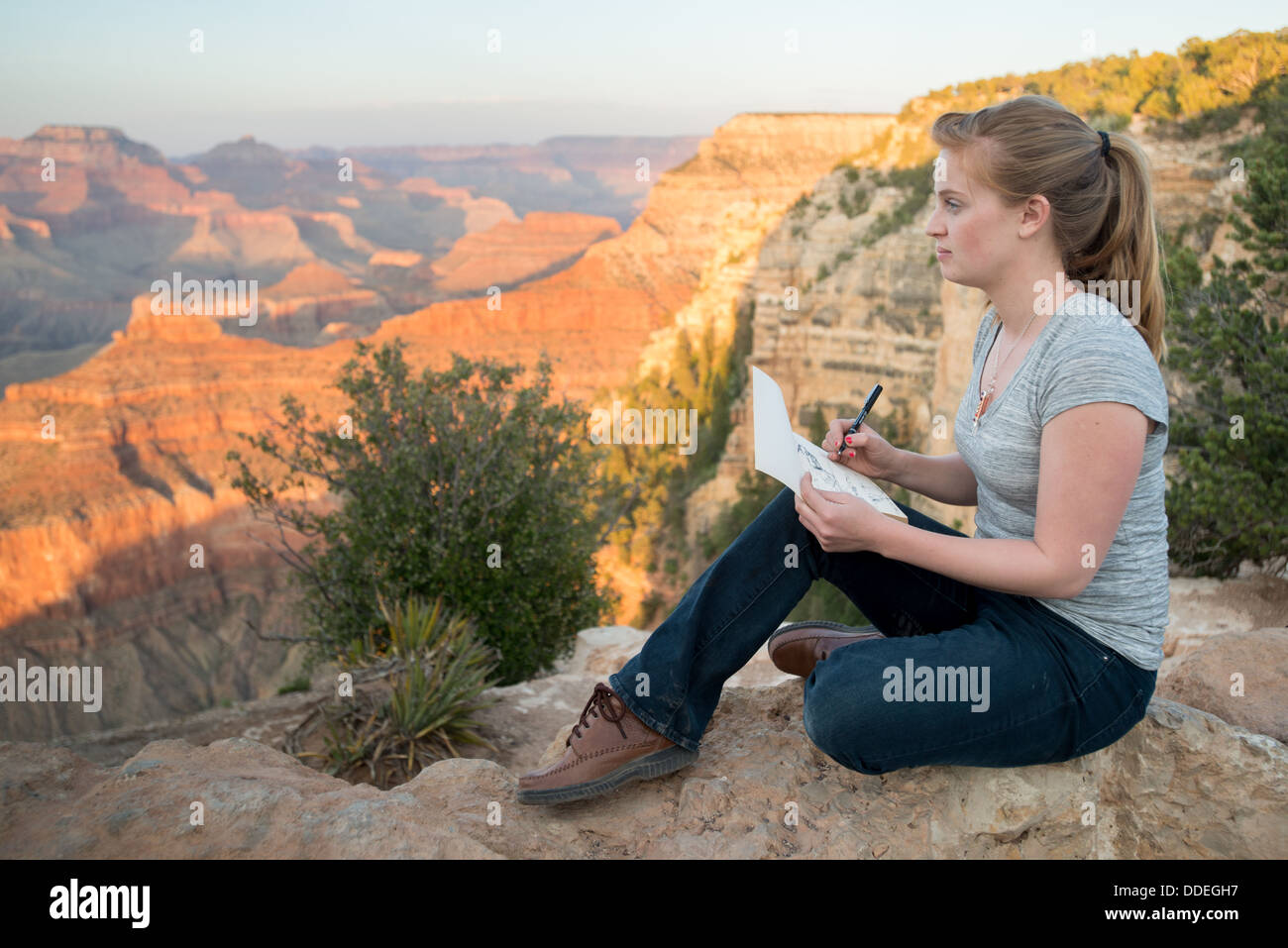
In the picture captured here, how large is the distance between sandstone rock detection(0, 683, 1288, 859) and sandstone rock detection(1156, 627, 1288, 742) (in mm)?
473

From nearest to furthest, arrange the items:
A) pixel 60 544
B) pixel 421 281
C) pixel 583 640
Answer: pixel 583 640
pixel 60 544
pixel 421 281

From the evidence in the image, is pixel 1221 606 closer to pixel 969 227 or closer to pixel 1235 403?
pixel 1235 403

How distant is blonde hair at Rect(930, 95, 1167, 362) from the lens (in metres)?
1.94

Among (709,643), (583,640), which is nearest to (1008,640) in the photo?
(709,643)

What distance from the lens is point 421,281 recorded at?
276ft

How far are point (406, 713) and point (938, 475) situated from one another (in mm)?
4029

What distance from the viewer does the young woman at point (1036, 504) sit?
1.79 meters

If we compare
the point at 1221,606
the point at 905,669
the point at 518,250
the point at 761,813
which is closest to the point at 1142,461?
the point at 905,669

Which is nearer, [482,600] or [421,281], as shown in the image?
[482,600]

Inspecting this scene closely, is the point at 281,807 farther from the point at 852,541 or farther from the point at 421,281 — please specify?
the point at 421,281

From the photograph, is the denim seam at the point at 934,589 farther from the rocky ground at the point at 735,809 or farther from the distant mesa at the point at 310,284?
the distant mesa at the point at 310,284

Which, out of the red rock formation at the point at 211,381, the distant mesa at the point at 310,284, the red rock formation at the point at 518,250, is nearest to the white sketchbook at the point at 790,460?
the red rock formation at the point at 211,381

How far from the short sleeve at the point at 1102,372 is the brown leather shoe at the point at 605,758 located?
1.24 m
